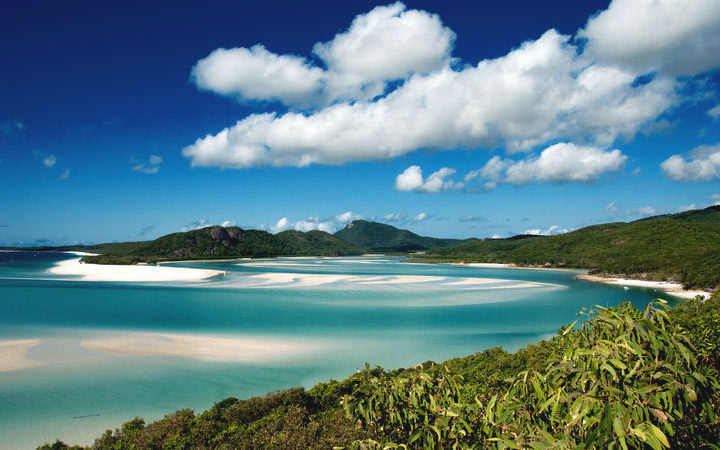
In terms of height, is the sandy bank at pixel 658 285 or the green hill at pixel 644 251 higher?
the green hill at pixel 644 251

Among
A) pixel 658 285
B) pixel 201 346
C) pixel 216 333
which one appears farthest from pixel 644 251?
pixel 201 346

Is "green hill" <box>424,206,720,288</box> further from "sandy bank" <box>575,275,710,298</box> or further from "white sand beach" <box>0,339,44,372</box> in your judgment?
"white sand beach" <box>0,339,44,372</box>

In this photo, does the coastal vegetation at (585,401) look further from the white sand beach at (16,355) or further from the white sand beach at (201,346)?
the white sand beach at (16,355)

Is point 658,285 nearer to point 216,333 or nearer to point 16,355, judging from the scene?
point 216,333

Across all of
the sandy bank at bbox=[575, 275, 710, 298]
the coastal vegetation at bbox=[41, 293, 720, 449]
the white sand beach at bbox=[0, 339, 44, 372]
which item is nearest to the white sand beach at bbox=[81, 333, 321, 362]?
the white sand beach at bbox=[0, 339, 44, 372]

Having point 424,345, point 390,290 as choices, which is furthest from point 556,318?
point 390,290

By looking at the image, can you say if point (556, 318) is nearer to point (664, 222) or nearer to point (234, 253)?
point (664, 222)

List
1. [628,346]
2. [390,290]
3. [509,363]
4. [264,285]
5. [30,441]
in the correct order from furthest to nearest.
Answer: [264,285] → [390,290] → [509,363] → [30,441] → [628,346]

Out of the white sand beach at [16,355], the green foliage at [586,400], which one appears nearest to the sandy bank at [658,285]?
the green foliage at [586,400]
